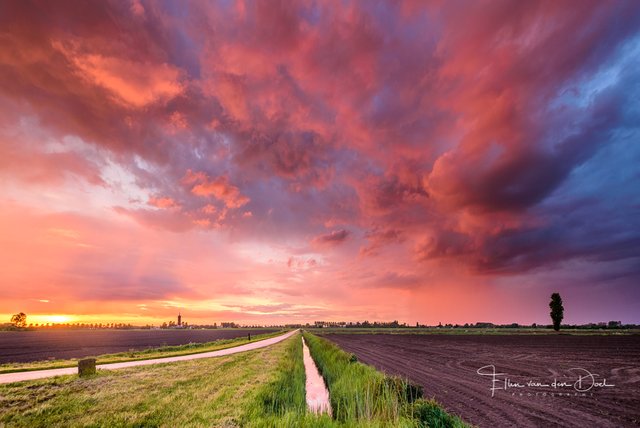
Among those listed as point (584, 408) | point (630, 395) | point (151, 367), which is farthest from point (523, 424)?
point (151, 367)

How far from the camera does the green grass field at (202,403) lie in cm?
998

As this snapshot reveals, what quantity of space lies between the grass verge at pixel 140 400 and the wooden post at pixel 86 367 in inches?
20.0

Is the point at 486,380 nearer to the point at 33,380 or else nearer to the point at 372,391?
the point at 372,391

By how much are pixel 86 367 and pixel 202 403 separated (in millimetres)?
9934

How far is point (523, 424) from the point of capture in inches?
476

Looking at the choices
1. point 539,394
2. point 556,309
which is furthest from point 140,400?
point 556,309

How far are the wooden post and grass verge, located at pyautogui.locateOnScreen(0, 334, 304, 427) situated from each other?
1.67 ft

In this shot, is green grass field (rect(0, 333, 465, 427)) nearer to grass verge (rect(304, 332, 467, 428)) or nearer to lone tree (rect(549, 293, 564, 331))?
grass verge (rect(304, 332, 467, 428))

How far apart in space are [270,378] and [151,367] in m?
10.3

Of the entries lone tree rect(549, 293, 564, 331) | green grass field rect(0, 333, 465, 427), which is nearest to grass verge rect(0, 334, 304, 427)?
green grass field rect(0, 333, 465, 427)

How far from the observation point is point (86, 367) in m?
18.3

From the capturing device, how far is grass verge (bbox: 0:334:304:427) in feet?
35.5

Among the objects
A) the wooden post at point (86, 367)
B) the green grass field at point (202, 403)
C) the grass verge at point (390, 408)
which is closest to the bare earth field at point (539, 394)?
the grass verge at point (390, 408)

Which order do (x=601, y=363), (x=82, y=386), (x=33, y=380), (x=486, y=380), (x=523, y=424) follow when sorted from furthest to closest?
(x=601, y=363) < (x=486, y=380) < (x=33, y=380) < (x=82, y=386) < (x=523, y=424)
